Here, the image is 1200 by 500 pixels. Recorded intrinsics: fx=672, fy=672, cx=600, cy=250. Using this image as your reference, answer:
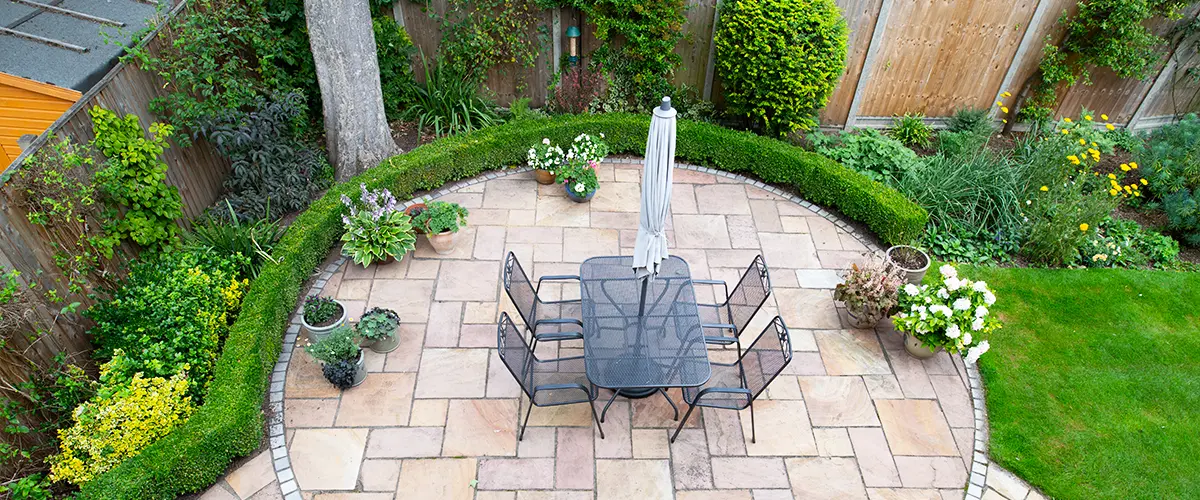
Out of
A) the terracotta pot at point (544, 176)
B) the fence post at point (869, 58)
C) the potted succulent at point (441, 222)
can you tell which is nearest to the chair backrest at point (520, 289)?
the potted succulent at point (441, 222)

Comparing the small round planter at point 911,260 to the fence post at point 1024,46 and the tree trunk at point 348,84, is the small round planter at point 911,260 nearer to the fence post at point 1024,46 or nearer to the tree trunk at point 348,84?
the fence post at point 1024,46

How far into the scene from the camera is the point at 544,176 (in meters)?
7.14

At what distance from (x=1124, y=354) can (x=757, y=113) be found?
3962 millimetres

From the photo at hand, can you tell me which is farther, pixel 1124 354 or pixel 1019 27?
pixel 1019 27

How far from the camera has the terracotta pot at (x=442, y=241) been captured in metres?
6.13

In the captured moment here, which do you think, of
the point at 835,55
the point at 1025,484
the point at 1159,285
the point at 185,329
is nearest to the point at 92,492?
the point at 185,329

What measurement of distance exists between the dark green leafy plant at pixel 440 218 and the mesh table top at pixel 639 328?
159 cm

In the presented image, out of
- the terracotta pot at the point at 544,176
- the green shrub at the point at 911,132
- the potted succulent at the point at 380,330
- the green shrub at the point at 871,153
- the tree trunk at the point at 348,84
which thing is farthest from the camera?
the green shrub at the point at 911,132

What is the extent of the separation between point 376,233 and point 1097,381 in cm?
604

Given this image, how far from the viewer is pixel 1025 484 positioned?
15.2 feet

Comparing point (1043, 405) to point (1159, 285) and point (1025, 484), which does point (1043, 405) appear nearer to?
point (1025, 484)

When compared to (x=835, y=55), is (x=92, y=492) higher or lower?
lower

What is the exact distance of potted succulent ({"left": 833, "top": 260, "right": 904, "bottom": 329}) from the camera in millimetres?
5402

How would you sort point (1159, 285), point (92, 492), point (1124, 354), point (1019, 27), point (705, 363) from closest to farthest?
point (92, 492) < point (705, 363) < point (1124, 354) < point (1159, 285) < point (1019, 27)
